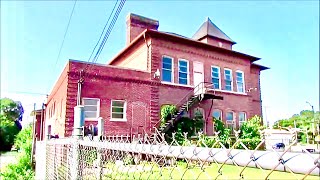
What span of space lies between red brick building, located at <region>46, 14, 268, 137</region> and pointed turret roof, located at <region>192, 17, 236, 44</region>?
0.70 feet

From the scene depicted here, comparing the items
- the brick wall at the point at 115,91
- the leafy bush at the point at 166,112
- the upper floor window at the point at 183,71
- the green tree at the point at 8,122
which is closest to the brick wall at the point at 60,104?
the brick wall at the point at 115,91

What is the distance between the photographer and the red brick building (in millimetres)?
16797

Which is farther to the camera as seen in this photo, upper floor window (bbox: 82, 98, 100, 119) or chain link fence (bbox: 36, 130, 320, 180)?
upper floor window (bbox: 82, 98, 100, 119)

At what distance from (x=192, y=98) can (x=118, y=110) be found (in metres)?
6.15

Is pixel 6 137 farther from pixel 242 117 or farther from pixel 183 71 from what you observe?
pixel 242 117

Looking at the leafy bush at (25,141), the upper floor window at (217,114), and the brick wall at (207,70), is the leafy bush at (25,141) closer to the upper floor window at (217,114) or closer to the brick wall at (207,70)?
the brick wall at (207,70)

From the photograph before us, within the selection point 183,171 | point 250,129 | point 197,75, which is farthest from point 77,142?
point 250,129

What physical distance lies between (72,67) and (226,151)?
16.3 metres

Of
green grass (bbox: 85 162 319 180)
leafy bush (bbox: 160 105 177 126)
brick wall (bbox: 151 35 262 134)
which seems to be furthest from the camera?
brick wall (bbox: 151 35 262 134)

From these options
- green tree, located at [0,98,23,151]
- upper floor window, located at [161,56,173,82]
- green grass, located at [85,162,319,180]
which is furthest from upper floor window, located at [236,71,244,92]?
green tree, located at [0,98,23,151]

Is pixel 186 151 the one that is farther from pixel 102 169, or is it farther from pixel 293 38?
pixel 293 38

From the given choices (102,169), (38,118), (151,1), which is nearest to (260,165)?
(102,169)

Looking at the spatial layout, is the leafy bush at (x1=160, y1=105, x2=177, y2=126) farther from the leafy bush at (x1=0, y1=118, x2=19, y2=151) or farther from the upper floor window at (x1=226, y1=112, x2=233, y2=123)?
the leafy bush at (x1=0, y1=118, x2=19, y2=151)

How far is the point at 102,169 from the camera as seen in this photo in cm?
278
